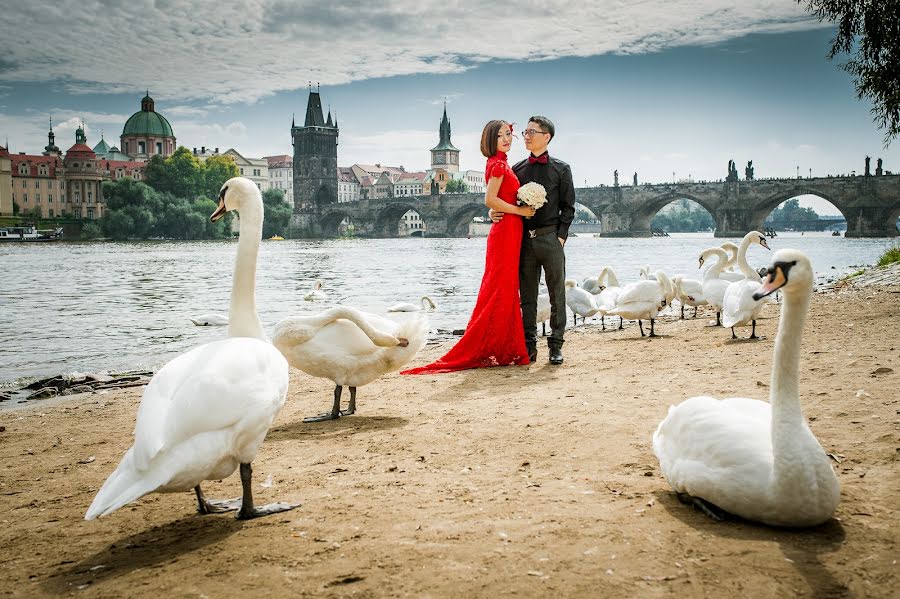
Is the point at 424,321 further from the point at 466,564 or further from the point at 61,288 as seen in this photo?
the point at 61,288

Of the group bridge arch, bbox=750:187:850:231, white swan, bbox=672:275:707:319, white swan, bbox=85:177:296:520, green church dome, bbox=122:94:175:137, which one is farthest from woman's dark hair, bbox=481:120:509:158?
green church dome, bbox=122:94:175:137

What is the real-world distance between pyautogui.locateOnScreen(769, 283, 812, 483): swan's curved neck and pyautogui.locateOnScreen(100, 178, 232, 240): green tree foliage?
223ft

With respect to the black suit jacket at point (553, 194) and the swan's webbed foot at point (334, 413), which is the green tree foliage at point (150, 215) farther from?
the swan's webbed foot at point (334, 413)

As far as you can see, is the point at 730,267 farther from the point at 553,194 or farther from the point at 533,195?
the point at 533,195

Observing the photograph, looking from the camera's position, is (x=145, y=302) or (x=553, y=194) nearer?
(x=553, y=194)

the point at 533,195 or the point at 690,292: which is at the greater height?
the point at 533,195

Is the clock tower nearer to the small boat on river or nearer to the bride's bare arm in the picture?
the small boat on river

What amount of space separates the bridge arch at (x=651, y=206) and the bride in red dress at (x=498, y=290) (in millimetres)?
70670

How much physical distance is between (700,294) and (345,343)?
786 cm

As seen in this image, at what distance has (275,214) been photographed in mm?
82500

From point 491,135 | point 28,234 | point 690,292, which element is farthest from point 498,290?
point 28,234

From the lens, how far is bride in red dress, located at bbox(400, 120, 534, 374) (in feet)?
21.7

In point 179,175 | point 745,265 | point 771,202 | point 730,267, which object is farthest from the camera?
point 179,175

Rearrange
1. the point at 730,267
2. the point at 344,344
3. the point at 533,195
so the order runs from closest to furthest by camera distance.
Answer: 1. the point at 344,344
2. the point at 533,195
3. the point at 730,267
